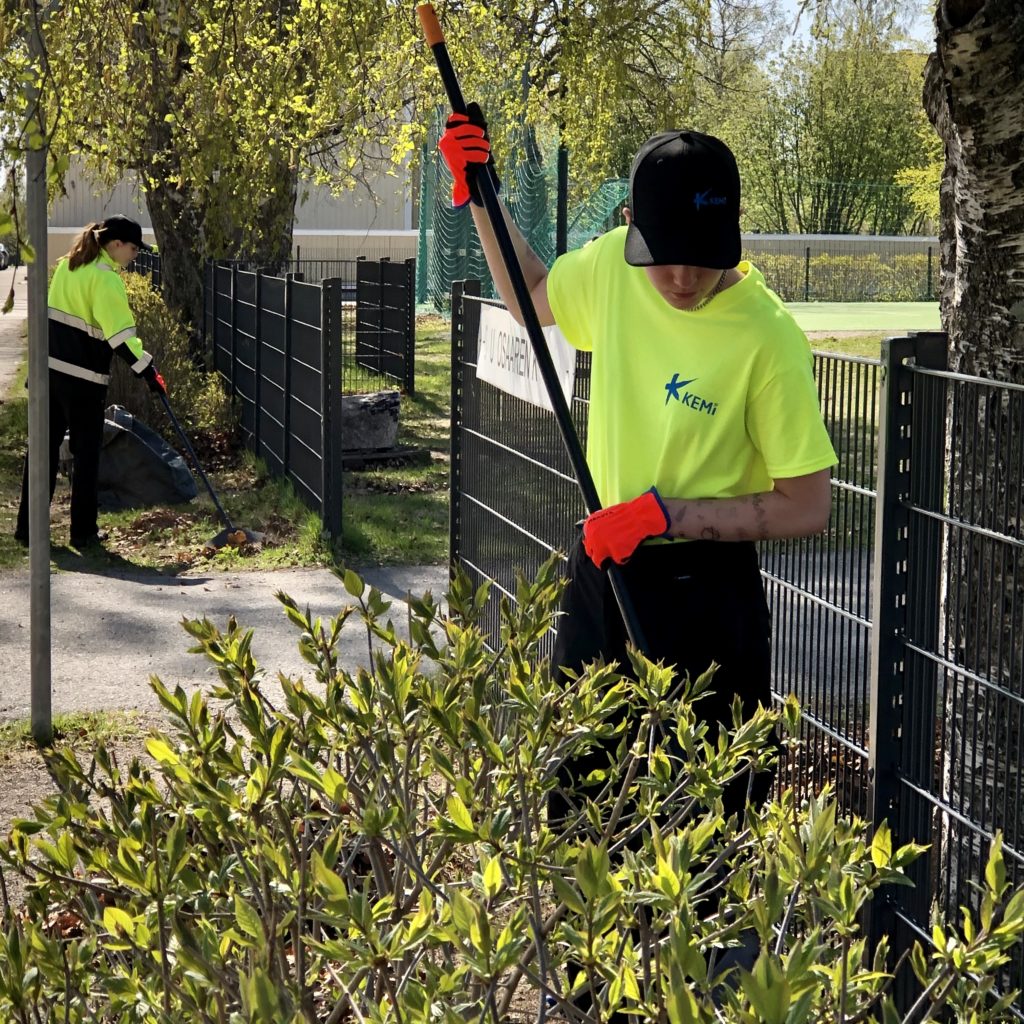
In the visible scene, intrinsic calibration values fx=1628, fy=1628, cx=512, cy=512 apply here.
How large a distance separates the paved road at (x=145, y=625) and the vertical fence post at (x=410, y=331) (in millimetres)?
8202

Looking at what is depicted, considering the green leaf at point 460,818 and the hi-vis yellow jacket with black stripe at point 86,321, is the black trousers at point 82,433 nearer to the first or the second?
the hi-vis yellow jacket with black stripe at point 86,321

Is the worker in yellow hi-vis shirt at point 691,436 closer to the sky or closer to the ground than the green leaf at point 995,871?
closer to the sky

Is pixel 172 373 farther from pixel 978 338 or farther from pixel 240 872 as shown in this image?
pixel 240 872

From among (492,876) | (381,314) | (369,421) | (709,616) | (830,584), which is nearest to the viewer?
(492,876)

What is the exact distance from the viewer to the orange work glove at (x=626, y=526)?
10.8 ft

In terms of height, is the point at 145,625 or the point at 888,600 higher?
the point at 888,600

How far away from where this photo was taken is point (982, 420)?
3.15m

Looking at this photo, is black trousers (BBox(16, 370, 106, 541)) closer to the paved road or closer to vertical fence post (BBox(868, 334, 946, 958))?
the paved road

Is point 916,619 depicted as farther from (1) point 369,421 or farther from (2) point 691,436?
(1) point 369,421

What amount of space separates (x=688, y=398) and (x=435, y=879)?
127cm

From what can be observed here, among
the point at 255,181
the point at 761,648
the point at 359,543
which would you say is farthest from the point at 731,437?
the point at 255,181

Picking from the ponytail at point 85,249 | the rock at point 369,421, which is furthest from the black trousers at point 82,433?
the rock at point 369,421

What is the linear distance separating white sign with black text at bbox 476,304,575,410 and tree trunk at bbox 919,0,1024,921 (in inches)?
41.2

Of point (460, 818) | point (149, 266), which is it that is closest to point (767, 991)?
point (460, 818)
